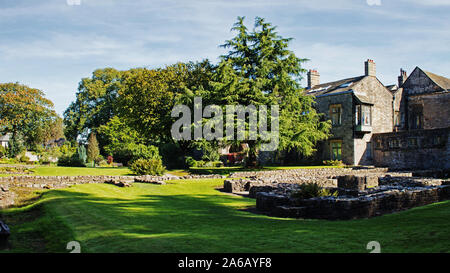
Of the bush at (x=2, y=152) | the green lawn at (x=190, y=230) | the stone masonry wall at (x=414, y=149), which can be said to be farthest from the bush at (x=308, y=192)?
the bush at (x=2, y=152)

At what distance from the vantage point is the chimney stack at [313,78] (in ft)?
151

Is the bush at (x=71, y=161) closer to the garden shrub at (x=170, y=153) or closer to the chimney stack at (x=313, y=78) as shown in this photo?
the garden shrub at (x=170, y=153)

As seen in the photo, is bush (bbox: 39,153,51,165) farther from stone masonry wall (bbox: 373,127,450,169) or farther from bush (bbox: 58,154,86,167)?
stone masonry wall (bbox: 373,127,450,169)

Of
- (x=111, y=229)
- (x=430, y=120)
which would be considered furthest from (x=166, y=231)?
(x=430, y=120)

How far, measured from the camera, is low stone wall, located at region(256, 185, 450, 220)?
12.2m

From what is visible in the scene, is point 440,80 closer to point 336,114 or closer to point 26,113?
point 336,114

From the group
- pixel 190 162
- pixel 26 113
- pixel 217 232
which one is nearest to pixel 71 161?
pixel 190 162

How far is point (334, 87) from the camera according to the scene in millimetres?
40594

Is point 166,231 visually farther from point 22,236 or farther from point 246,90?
point 246,90

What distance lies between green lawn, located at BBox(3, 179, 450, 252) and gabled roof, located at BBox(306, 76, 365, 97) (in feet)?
90.6
